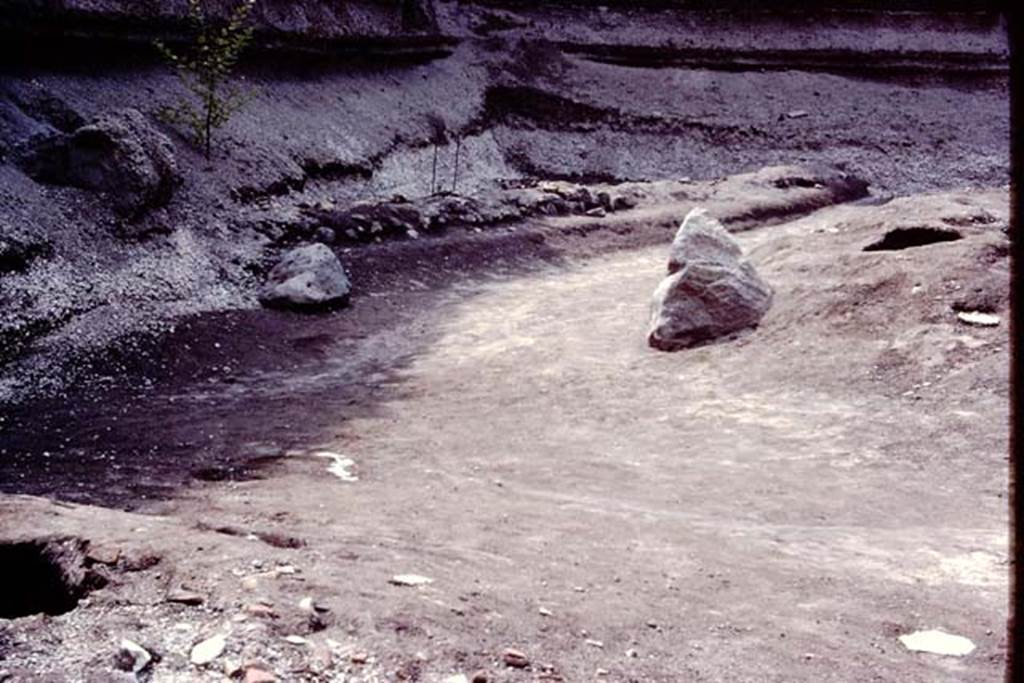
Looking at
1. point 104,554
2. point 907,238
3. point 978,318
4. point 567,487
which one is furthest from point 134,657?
point 907,238

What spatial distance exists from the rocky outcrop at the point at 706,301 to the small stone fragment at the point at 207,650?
6.14 m

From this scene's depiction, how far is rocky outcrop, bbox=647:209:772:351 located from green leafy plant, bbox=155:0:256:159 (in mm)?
6158

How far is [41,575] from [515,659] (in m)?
1.92

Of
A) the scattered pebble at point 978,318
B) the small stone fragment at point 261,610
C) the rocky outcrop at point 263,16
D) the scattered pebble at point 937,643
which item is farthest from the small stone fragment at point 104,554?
the rocky outcrop at point 263,16

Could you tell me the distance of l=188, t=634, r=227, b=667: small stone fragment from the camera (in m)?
3.02

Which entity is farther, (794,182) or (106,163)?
(794,182)

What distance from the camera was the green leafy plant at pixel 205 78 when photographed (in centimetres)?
1208

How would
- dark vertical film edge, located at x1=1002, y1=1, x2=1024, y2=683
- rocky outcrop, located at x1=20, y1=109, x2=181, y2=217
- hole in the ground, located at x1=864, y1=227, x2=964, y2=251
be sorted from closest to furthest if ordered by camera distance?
1. dark vertical film edge, located at x1=1002, y1=1, x2=1024, y2=683
2. rocky outcrop, located at x1=20, y1=109, x2=181, y2=217
3. hole in the ground, located at x1=864, y1=227, x2=964, y2=251

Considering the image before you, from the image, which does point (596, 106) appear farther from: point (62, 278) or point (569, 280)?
point (62, 278)

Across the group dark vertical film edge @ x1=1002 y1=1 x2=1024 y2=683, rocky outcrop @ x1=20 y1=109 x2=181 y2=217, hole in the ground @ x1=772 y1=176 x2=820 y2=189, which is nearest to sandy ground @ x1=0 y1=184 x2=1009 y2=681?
rocky outcrop @ x1=20 y1=109 x2=181 y2=217

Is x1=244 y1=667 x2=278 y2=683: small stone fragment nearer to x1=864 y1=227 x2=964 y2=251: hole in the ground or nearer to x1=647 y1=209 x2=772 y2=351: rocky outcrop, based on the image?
x1=647 y1=209 x2=772 y2=351: rocky outcrop

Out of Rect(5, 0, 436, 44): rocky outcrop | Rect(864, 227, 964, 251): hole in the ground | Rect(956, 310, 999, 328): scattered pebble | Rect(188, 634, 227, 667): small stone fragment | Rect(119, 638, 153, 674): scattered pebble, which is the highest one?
Rect(5, 0, 436, 44): rocky outcrop

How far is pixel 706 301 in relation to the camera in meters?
8.84

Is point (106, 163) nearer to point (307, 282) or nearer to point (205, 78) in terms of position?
point (307, 282)
